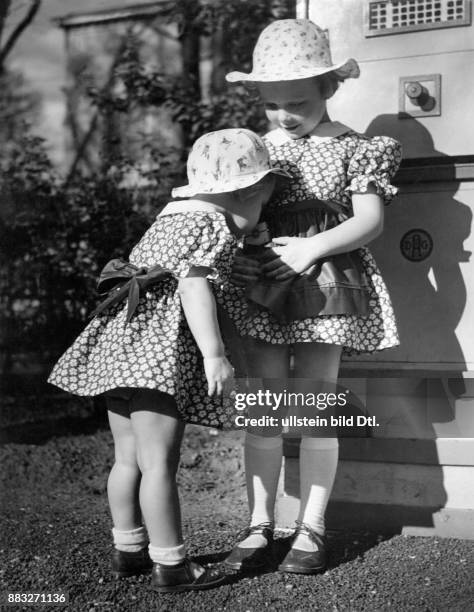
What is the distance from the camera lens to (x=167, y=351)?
6.56ft

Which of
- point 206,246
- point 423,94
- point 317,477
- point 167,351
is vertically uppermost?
point 423,94

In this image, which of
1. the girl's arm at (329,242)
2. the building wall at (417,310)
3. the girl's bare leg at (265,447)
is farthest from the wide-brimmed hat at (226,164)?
the building wall at (417,310)

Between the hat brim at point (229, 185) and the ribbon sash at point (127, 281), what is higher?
the hat brim at point (229, 185)

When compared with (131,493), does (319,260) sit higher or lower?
higher

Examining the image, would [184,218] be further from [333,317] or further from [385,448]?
[385,448]

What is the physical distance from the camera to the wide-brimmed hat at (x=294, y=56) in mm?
2283

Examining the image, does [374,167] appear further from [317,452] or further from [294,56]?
[317,452]

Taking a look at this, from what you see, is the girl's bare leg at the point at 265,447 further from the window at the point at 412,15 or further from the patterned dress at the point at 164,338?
the window at the point at 412,15

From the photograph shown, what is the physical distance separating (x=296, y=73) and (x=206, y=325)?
30.5 inches

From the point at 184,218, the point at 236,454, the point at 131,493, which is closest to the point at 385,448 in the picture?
the point at 131,493

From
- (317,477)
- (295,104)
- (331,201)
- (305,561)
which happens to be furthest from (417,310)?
(305,561)

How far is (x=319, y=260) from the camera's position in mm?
2227

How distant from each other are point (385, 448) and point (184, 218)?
0.97m

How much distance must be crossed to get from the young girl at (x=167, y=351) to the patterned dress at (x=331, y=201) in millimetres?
143
